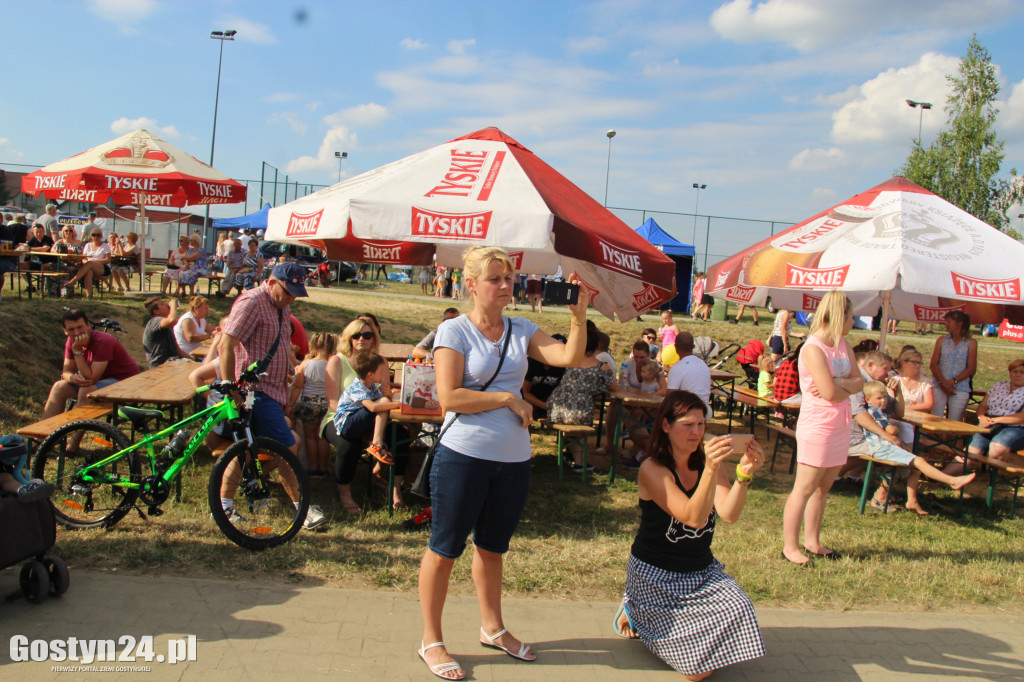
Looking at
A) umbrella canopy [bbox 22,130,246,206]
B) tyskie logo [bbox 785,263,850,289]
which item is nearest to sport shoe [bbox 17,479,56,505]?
tyskie logo [bbox 785,263,850,289]

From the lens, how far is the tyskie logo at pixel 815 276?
5659mm

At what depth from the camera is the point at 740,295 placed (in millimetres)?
8031

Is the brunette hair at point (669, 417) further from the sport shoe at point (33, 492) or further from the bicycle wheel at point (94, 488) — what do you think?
the bicycle wheel at point (94, 488)

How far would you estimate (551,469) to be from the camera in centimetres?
673

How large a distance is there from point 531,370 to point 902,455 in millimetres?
3238

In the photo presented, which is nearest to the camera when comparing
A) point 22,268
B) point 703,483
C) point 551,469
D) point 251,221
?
point 703,483

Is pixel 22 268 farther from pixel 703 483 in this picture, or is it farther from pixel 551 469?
pixel 703 483

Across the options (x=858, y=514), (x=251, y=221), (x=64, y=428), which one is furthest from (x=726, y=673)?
(x=251, y=221)

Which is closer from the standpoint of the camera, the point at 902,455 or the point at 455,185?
the point at 455,185

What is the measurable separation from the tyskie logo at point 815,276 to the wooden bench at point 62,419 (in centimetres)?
558

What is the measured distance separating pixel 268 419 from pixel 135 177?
30.8 ft

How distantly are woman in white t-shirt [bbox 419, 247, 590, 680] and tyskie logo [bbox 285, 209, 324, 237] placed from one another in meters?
2.34

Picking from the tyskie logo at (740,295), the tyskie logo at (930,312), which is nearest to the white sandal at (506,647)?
the tyskie logo at (740,295)

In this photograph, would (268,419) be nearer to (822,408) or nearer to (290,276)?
(290,276)
